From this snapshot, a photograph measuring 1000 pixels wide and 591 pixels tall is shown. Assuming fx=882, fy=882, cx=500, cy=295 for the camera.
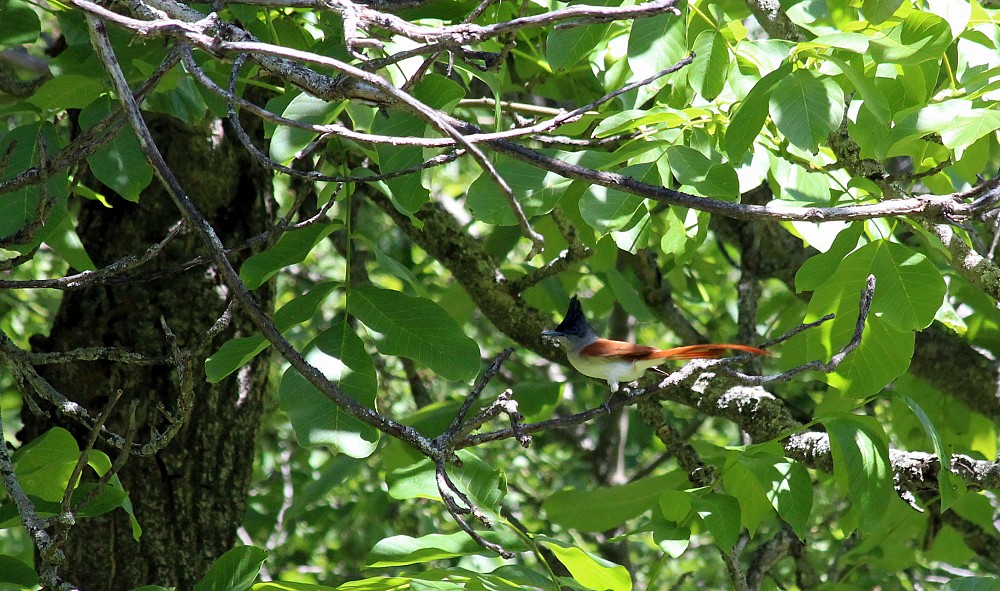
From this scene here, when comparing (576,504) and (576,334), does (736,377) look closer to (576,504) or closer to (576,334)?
(576,504)

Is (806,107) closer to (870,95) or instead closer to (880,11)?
(870,95)

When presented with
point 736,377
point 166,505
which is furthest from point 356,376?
point 166,505

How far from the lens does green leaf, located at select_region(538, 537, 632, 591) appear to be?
2.13 meters

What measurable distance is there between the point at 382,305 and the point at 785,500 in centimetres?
115

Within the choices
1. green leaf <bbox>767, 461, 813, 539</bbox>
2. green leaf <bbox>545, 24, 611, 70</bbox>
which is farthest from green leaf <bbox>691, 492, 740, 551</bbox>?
green leaf <bbox>545, 24, 611, 70</bbox>

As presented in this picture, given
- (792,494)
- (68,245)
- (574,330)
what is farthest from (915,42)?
(68,245)

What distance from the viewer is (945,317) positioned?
107 inches

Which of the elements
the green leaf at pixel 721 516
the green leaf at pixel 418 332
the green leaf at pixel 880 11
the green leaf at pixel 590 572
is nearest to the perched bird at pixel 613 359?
the green leaf at pixel 721 516

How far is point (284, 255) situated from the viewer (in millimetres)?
2242

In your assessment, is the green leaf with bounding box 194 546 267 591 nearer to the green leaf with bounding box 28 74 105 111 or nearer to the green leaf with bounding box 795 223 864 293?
the green leaf with bounding box 28 74 105 111

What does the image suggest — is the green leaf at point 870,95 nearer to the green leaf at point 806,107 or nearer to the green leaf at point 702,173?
the green leaf at point 806,107

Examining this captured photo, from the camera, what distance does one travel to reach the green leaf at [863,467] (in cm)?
221

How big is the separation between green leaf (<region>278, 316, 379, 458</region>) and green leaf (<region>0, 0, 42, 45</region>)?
3.78 ft

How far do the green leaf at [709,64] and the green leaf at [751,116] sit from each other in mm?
133
